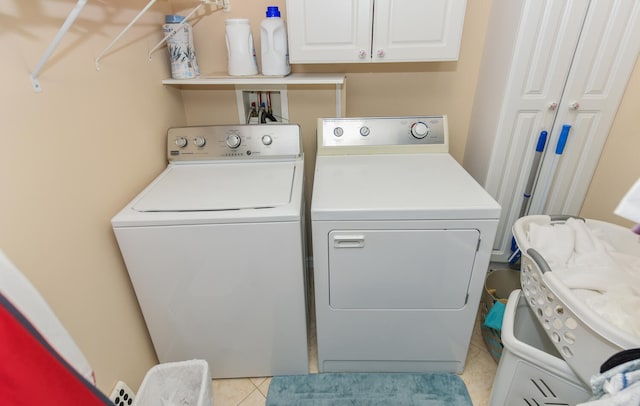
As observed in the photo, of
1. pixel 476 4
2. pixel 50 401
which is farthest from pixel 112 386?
pixel 476 4

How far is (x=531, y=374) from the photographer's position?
4.26 ft

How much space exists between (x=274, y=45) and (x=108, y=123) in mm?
876

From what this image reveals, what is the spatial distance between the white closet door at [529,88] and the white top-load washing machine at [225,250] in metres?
1.12

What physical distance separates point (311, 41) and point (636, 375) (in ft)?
5.37

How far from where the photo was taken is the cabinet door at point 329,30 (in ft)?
5.09

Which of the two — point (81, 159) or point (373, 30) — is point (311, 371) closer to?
point (81, 159)

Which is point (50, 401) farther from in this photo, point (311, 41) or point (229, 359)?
point (311, 41)

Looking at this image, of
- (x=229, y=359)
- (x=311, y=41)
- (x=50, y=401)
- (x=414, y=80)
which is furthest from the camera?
(x=414, y=80)

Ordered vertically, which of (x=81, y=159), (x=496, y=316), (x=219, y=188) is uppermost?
(x=81, y=159)

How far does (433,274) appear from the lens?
4.76 ft

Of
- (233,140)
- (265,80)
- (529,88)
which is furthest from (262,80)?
(529,88)

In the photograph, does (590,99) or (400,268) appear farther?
(590,99)

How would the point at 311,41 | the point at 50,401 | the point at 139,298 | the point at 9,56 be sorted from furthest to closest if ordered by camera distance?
the point at 311,41, the point at 139,298, the point at 9,56, the point at 50,401

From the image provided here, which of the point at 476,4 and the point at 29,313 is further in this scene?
the point at 476,4
